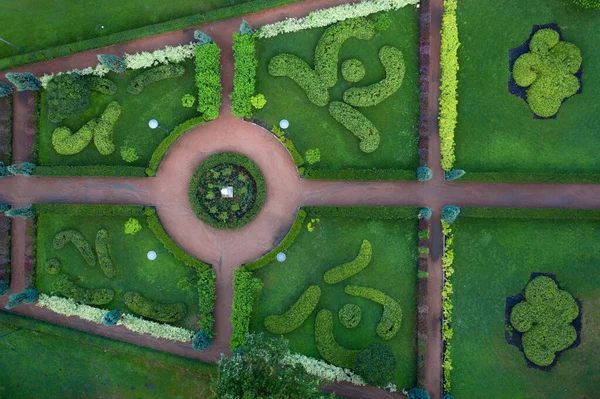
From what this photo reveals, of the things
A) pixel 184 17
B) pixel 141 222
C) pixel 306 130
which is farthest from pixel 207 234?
pixel 184 17

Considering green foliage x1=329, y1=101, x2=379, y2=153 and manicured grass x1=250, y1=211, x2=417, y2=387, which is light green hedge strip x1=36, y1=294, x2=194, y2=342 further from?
green foliage x1=329, y1=101, x2=379, y2=153

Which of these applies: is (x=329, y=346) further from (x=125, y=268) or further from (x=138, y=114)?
(x=138, y=114)

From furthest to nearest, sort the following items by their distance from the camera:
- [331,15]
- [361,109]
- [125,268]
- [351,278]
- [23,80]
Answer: [125,268] < [361,109] < [351,278] < [331,15] < [23,80]

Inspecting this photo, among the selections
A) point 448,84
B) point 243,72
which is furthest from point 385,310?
point 243,72

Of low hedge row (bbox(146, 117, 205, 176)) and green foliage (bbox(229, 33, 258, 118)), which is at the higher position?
green foliage (bbox(229, 33, 258, 118))

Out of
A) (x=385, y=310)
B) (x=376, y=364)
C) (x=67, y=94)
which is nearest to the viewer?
(x=376, y=364)

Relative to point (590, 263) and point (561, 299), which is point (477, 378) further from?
point (590, 263)

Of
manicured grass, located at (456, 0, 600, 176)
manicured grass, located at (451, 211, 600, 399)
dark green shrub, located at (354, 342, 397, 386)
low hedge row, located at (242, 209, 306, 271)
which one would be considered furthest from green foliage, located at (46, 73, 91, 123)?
manicured grass, located at (451, 211, 600, 399)
